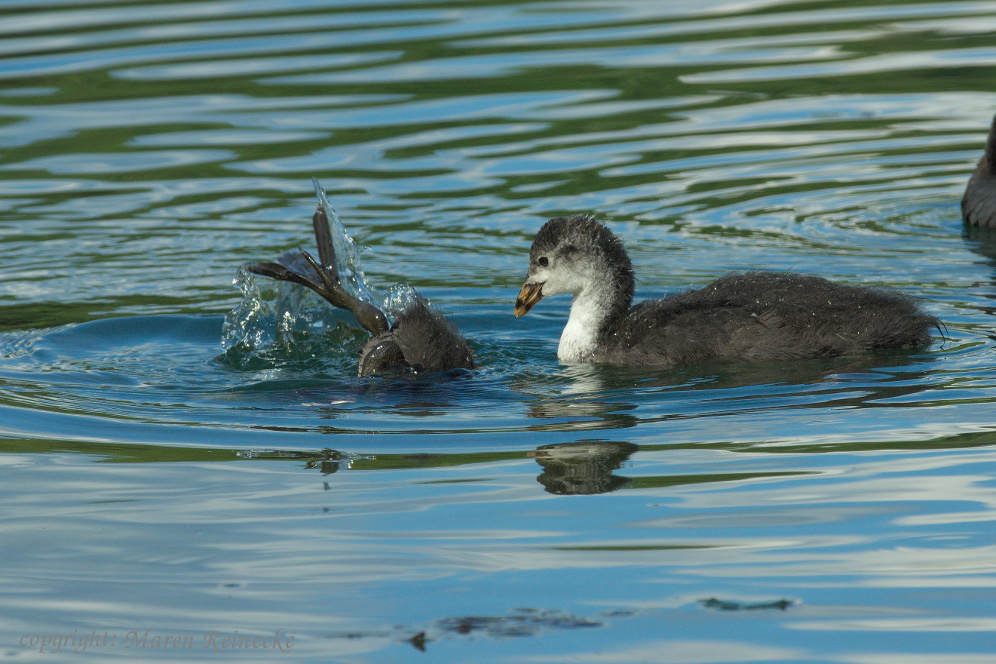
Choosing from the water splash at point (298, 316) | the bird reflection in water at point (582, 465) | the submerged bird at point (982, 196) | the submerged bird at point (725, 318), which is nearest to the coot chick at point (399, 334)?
the water splash at point (298, 316)

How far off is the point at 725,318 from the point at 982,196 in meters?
4.43

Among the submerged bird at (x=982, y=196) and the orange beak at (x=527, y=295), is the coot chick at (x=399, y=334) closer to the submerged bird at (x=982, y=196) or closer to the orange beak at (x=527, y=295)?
the orange beak at (x=527, y=295)

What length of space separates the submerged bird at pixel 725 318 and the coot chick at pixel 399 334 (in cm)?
74

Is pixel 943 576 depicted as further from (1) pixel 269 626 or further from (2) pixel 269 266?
(2) pixel 269 266

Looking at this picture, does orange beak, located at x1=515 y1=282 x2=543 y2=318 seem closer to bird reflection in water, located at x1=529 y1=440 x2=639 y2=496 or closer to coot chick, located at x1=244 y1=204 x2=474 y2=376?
coot chick, located at x1=244 y1=204 x2=474 y2=376

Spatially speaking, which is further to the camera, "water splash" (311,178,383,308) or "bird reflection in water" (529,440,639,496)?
"water splash" (311,178,383,308)

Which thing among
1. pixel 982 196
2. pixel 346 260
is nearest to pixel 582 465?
pixel 346 260

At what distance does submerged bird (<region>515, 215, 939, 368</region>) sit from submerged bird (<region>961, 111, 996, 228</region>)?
348 cm

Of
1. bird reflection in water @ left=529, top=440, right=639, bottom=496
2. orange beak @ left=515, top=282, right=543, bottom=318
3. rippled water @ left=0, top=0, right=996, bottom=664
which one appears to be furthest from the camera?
orange beak @ left=515, top=282, right=543, bottom=318

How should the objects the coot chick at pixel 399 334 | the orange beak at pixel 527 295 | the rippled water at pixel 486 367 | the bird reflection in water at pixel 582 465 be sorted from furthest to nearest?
the orange beak at pixel 527 295, the coot chick at pixel 399 334, the bird reflection in water at pixel 582 465, the rippled water at pixel 486 367

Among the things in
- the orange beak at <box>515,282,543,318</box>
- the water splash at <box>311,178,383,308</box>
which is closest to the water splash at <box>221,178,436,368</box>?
the water splash at <box>311,178,383,308</box>

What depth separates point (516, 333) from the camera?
8.94 meters

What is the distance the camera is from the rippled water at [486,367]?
458cm

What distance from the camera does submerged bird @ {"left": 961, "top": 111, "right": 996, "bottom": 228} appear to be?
1094 centimetres
